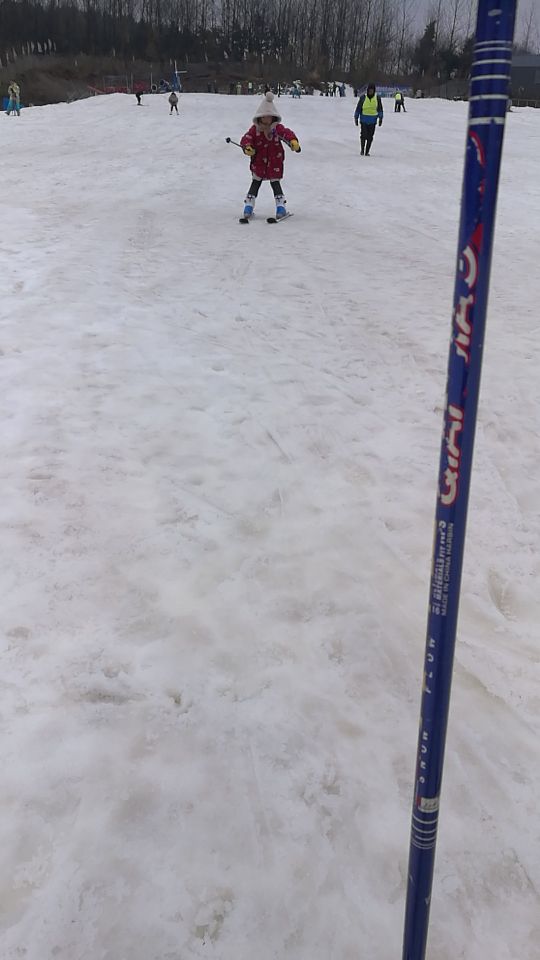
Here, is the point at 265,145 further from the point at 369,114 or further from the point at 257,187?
the point at 369,114

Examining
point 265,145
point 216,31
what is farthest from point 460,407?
point 216,31

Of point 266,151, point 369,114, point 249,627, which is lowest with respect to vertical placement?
point 249,627

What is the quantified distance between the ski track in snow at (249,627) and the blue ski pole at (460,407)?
532 mm

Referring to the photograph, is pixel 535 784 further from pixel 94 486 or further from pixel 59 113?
pixel 59 113

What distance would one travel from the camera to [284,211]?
1031 centimetres

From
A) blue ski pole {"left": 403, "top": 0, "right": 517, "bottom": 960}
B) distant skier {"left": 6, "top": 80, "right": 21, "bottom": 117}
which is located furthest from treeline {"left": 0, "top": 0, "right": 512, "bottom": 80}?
blue ski pole {"left": 403, "top": 0, "right": 517, "bottom": 960}

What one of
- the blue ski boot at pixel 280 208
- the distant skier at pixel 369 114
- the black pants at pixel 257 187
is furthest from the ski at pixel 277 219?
the distant skier at pixel 369 114

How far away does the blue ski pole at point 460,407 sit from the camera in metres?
0.98

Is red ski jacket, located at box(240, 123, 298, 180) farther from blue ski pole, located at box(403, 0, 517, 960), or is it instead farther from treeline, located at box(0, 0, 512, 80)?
treeline, located at box(0, 0, 512, 80)

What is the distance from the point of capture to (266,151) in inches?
390

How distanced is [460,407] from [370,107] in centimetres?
1756

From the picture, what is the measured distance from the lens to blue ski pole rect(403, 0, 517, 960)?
976 mm

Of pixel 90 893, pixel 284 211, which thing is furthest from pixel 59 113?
pixel 90 893

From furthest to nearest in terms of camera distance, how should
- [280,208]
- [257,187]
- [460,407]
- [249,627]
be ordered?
[280,208]
[257,187]
[249,627]
[460,407]
